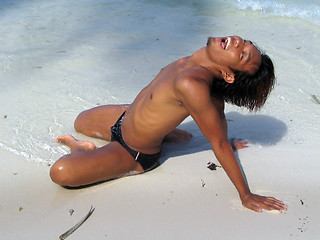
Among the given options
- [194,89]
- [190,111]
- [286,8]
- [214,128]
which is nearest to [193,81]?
[194,89]

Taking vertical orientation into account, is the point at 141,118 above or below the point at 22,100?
above

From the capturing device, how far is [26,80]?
162 inches

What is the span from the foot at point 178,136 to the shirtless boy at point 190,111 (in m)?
0.35

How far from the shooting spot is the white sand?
94.0 inches

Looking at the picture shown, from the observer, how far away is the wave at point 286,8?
5.96 metres

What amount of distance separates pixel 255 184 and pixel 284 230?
1.44ft

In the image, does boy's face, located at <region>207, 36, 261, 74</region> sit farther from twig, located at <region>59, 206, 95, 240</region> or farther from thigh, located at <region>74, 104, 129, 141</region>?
twig, located at <region>59, 206, 95, 240</region>

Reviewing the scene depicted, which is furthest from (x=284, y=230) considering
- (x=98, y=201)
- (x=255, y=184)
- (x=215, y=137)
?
(x=98, y=201)

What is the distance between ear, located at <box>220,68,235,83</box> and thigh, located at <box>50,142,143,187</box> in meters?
0.81

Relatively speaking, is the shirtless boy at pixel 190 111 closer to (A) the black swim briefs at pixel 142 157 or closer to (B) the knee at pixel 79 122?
(A) the black swim briefs at pixel 142 157

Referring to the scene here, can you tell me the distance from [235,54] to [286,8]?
4.17 meters

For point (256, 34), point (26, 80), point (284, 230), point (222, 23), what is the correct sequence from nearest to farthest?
point (284, 230), point (26, 80), point (256, 34), point (222, 23)

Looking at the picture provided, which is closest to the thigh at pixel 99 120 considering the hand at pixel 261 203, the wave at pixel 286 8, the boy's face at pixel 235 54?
the boy's face at pixel 235 54

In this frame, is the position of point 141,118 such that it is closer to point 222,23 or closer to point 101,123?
point 101,123
